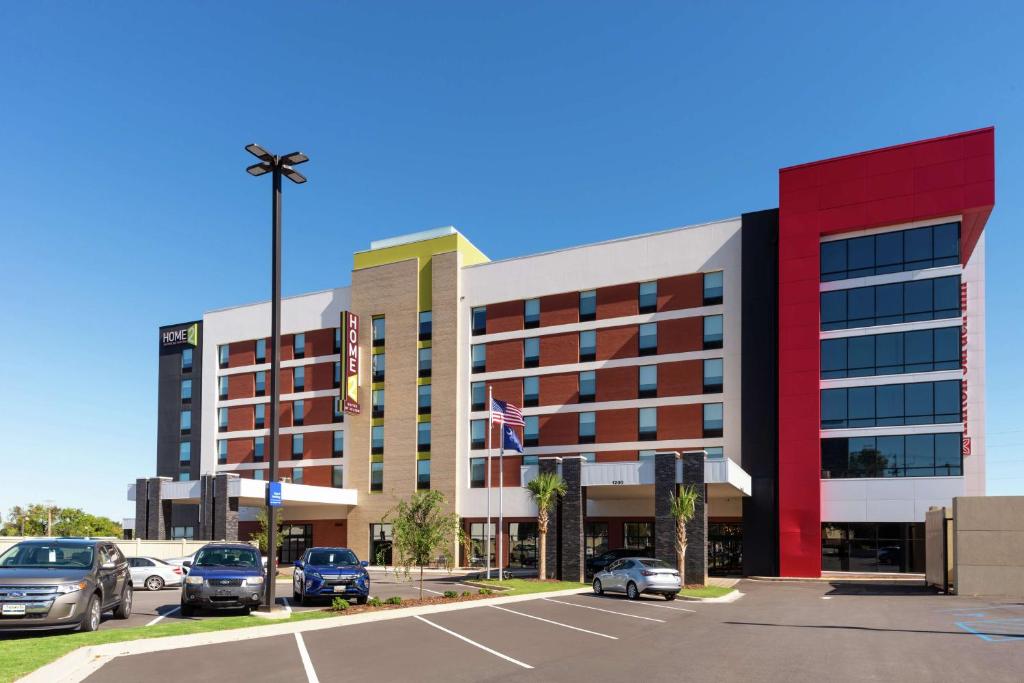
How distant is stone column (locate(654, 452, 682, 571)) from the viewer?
36.7 metres

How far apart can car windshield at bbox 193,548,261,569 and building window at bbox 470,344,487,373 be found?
33.3 metres

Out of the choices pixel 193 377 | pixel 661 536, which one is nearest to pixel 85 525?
pixel 193 377

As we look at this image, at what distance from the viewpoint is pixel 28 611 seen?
14.9m

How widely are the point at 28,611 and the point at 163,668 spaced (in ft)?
13.3

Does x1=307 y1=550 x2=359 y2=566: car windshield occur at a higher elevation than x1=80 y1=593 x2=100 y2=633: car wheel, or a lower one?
lower

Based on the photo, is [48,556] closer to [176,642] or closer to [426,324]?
[176,642]

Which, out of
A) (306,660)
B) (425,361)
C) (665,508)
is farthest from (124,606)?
(425,361)

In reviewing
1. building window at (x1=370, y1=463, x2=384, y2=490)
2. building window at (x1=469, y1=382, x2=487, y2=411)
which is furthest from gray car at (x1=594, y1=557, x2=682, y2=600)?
building window at (x1=370, y1=463, x2=384, y2=490)

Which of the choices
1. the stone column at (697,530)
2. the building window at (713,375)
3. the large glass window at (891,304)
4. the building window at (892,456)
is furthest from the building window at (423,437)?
the large glass window at (891,304)

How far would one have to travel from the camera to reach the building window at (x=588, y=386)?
50.6 meters

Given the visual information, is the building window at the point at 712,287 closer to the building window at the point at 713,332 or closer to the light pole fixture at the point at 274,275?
the building window at the point at 713,332

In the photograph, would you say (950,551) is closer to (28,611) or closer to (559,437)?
(559,437)

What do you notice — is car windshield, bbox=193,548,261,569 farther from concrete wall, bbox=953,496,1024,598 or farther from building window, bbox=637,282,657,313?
building window, bbox=637,282,657,313

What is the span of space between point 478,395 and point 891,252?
2649 cm
